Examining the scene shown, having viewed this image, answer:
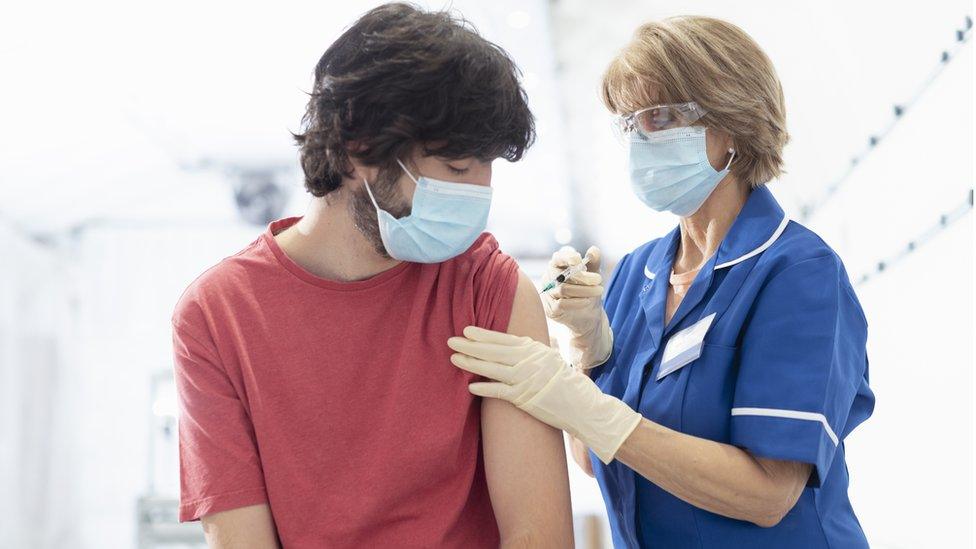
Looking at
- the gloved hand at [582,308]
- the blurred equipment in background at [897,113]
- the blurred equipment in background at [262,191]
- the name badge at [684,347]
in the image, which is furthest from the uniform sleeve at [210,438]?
the blurred equipment in background at [262,191]

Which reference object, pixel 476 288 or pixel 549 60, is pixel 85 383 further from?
pixel 476 288

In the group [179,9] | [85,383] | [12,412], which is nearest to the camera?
[179,9]

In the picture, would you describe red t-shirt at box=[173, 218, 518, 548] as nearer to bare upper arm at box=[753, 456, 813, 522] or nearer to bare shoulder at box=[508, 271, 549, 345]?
bare shoulder at box=[508, 271, 549, 345]

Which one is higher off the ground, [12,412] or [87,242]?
[87,242]

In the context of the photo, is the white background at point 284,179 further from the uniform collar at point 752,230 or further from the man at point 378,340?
the man at point 378,340

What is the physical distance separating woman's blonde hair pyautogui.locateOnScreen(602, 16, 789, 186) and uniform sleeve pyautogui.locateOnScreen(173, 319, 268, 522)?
0.89 metres

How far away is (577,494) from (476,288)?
502cm

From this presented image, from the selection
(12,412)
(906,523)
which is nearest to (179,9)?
(12,412)

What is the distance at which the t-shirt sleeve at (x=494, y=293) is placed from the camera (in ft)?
4.83

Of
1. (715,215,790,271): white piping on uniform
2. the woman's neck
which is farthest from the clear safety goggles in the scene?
(715,215,790,271): white piping on uniform

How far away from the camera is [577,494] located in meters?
6.23

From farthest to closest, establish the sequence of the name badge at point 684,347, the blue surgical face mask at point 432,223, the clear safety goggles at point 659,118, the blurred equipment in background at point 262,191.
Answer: the blurred equipment in background at point 262,191 → the clear safety goggles at point 659,118 → the name badge at point 684,347 → the blue surgical face mask at point 432,223

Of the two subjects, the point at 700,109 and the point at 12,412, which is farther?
the point at 12,412

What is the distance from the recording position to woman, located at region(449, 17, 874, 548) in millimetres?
1417
